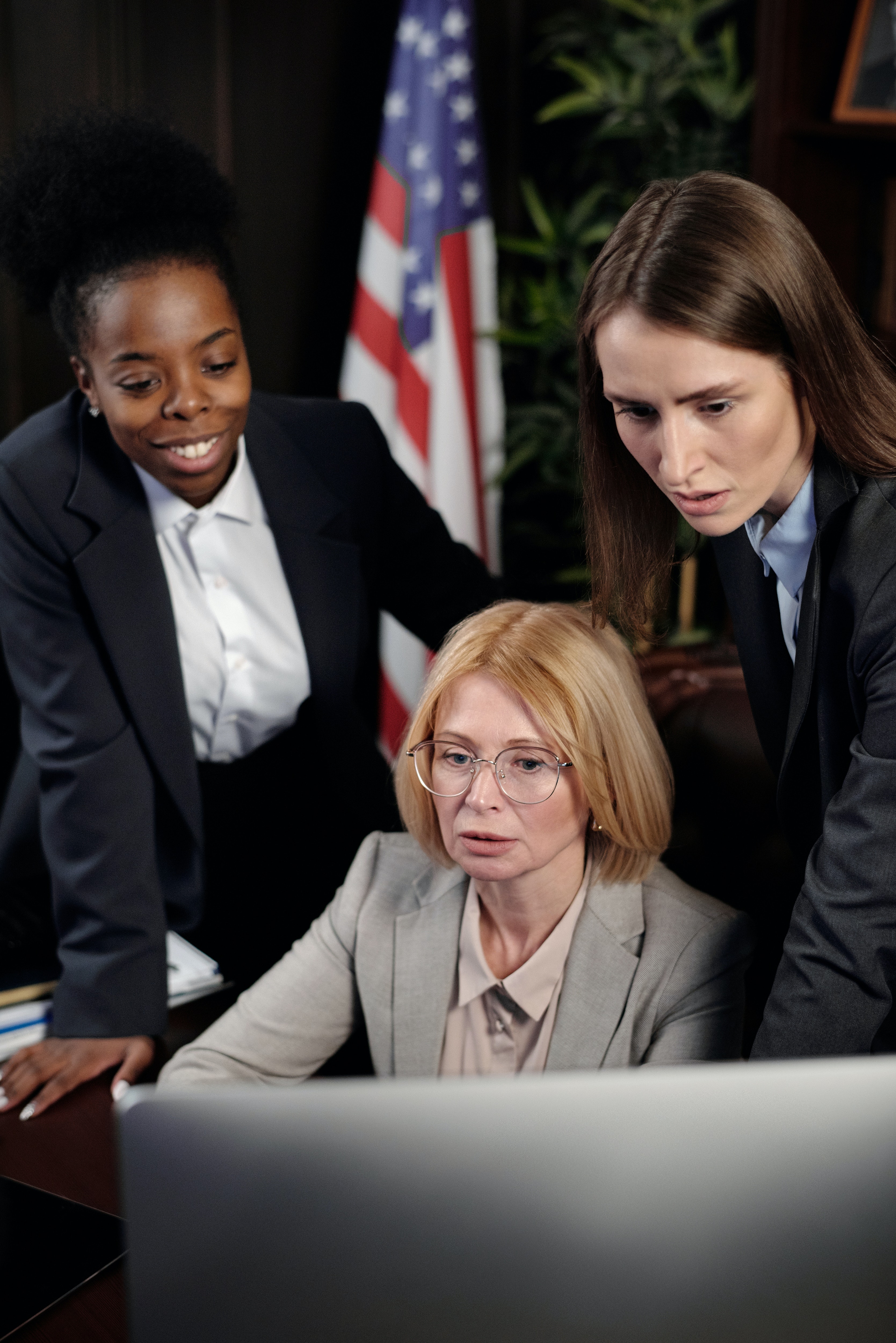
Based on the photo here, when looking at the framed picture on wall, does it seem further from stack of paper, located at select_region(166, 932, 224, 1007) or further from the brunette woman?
stack of paper, located at select_region(166, 932, 224, 1007)

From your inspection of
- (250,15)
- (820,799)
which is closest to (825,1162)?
(820,799)

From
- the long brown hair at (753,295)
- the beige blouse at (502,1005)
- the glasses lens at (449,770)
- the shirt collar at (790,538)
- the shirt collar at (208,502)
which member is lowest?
the beige blouse at (502,1005)

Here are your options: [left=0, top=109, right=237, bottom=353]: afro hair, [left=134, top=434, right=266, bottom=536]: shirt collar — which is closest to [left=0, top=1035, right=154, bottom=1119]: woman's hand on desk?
[left=134, top=434, right=266, bottom=536]: shirt collar

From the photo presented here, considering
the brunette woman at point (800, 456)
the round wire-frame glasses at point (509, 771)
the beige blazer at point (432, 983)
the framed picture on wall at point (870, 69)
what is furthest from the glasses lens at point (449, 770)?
the framed picture on wall at point (870, 69)

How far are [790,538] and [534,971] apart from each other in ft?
1.74

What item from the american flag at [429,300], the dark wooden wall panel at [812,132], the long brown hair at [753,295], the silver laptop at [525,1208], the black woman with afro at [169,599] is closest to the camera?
the silver laptop at [525,1208]

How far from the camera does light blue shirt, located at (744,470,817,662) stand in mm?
1066

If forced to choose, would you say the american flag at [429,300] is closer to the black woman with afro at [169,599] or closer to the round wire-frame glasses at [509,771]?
the black woman with afro at [169,599]

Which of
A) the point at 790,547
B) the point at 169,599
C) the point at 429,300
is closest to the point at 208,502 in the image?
the point at 169,599

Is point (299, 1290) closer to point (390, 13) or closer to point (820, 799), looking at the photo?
point (820, 799)

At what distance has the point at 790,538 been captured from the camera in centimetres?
109

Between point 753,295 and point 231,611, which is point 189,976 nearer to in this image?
point 231,611

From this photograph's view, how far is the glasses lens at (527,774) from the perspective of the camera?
4.02 feet

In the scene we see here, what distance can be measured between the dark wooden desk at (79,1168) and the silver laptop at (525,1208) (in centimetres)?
36
